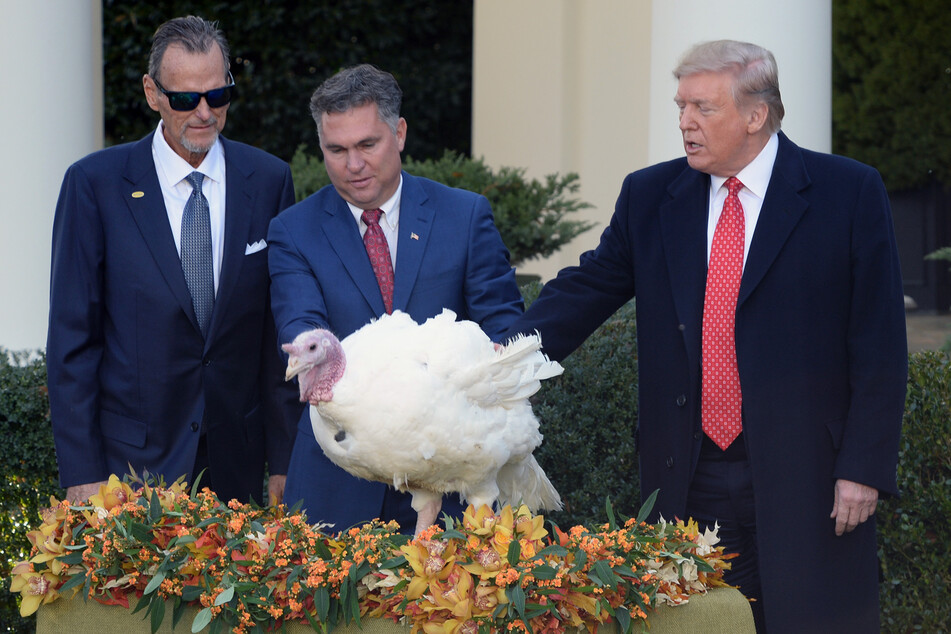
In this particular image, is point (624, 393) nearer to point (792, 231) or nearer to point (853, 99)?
point (792, 231)

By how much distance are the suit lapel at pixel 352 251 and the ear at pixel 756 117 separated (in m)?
1.22

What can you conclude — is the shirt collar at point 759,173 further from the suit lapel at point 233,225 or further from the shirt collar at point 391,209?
the suit lapel at point 233,225

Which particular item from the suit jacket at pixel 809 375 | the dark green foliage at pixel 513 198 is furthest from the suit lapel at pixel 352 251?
the dark green foliage at pixel 513 198

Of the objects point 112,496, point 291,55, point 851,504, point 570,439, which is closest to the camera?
point 112,496

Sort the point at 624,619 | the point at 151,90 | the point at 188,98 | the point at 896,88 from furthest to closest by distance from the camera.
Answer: the point at 896,88 → the point at 151,90 → the point at 188,98 → the point at 624,619

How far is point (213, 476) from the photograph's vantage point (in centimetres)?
378

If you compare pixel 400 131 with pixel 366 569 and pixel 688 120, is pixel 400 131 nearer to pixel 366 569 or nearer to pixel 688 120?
pixel 688 120

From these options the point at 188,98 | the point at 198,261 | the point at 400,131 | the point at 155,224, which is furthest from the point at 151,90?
the point at 400,131

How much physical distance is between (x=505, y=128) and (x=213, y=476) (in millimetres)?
6254

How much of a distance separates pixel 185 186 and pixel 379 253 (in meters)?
0.86

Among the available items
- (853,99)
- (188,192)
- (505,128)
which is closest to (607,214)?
(505,128)

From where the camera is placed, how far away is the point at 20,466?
190 inches

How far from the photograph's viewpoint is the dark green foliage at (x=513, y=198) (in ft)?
25.4

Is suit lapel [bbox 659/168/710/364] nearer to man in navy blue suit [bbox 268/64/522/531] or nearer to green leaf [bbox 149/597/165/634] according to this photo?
man in navy blue suit [bbox 268/64/522/531]
